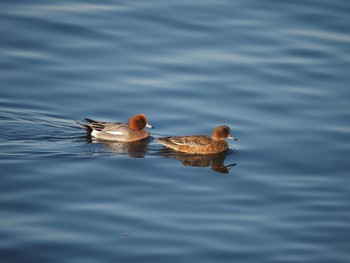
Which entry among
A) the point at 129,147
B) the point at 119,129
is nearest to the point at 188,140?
the point at 129,147

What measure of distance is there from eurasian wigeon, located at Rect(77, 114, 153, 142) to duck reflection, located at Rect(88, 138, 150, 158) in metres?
0.10

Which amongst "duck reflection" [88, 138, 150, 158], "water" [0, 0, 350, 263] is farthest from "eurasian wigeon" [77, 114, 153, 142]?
"water" [0, 0, 350, 263]

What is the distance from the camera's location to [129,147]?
1694cm

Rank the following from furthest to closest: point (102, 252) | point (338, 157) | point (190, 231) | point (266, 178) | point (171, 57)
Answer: point (171, 57) → point (338, 157) → point (266, 178) → point (190, 231) → point (102, 252)

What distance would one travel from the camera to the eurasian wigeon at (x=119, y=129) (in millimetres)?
16719

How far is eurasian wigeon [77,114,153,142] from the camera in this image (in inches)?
→ 658

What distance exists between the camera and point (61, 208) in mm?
12703

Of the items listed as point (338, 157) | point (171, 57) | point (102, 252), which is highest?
point (171, 57)

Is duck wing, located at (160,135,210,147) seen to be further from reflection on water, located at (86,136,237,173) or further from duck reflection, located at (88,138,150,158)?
duck reflection, located at (88,138,150,158)

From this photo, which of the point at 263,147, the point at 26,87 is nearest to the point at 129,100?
the point at 26,87

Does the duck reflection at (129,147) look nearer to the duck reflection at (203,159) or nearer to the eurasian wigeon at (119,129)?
the eurasian wigeon at (119,129)

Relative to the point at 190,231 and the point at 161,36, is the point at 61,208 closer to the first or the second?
the point at 190,231

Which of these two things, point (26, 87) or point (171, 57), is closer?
point (26, 87)

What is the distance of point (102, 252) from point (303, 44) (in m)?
A: 11.4
